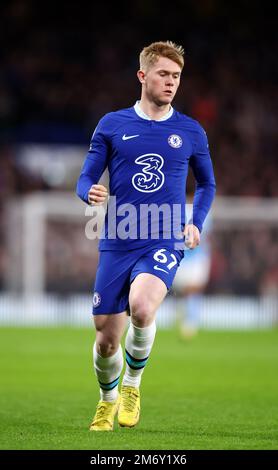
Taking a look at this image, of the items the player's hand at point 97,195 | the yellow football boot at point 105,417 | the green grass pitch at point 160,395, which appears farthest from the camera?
the yellow football boot at point 105,417

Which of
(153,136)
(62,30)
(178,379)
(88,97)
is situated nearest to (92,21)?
(62,30)

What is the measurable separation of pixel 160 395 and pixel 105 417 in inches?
121

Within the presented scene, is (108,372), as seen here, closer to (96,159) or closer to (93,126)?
(96,159)

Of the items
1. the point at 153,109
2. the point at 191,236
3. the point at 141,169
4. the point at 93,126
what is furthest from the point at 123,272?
the point at 93,126

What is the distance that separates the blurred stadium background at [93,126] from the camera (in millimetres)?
25156

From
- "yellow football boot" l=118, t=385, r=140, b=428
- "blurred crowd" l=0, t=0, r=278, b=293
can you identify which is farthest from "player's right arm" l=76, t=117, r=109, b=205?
"blurred crowd" l=0, t=0, r=278, b=293

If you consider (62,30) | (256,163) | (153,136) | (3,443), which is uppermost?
(62,30)

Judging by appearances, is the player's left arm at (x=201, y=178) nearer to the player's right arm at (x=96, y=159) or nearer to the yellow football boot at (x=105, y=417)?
the player's right arm at (x=96, y=159)

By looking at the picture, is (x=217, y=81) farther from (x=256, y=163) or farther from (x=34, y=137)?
(x=34, y=137)

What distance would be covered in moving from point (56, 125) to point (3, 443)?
23.3 m

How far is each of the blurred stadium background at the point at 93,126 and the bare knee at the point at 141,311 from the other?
16.9 metres

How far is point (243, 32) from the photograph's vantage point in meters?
32.5

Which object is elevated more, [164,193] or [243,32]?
[243,32]

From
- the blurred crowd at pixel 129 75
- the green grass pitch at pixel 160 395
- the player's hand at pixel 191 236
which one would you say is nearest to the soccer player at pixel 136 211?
the player's hand at pixel 191 236
